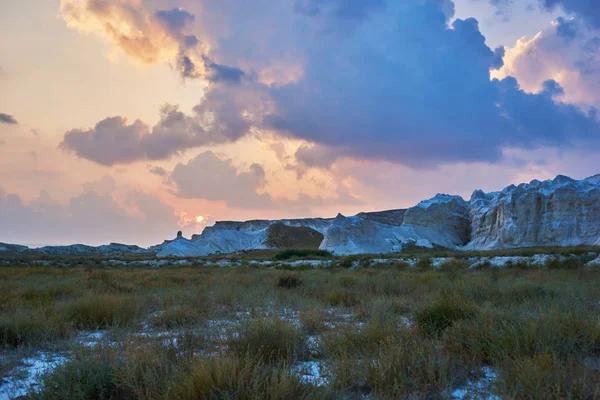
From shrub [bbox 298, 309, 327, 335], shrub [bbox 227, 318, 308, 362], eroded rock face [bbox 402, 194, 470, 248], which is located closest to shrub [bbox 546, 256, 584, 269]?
shrub [bbox 298, 309, 327, 335]

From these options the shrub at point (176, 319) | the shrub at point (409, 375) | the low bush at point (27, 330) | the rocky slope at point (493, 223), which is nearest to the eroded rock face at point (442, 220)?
the rocky slope at point (493, 223)

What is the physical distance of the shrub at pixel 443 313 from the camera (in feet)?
16.2

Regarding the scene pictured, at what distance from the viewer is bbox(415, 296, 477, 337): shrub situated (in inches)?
194

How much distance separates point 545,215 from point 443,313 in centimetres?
4794

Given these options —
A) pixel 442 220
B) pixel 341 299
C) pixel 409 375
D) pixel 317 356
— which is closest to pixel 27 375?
pixel 317 356

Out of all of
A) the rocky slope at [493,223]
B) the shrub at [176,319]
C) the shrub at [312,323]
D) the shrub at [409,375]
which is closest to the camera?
the shrub at [409,375]

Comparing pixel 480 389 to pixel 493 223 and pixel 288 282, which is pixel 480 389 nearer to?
pixel 288 282

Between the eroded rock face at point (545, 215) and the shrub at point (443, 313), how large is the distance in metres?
44.7

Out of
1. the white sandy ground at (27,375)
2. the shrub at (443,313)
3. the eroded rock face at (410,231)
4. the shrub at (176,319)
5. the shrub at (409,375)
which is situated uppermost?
the eroded rock face at (410,231)

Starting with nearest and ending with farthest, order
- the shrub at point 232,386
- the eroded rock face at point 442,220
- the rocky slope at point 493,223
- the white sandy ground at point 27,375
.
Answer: the shrub at point 232,386
the white sandy ground at point 27,375
the rocky slope at point 493,223
the eroded rock face at point 442,220

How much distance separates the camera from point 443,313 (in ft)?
16.8

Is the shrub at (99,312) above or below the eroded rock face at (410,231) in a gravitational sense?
below

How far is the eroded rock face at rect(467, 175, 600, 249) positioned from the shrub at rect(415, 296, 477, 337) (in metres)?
44.7

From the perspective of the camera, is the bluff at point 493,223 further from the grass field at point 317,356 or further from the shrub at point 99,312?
the grass field at point 317,356
